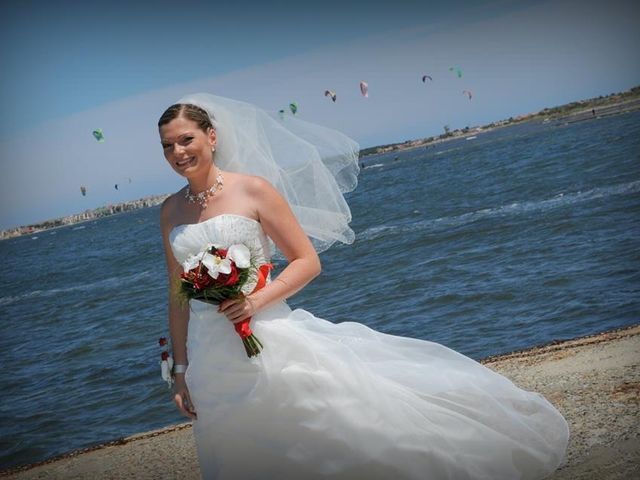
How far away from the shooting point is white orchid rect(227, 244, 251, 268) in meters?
3.80

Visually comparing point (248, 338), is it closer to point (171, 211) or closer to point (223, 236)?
point (223, 236)

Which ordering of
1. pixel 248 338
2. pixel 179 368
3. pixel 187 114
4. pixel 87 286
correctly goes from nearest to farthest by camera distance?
pixel 248 338 < pixel 187 114 < pixel 179 368 < pixel 87 286

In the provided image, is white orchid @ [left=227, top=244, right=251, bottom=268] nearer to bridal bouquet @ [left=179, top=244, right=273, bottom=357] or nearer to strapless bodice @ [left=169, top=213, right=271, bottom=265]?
bridal bouquet @ [left=179, top=244, right=273, bottom=357]

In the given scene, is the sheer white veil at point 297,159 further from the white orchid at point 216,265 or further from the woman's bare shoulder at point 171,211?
the white orchid at point 216,265

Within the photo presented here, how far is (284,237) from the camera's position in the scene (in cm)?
413

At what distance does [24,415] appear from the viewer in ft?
38.0

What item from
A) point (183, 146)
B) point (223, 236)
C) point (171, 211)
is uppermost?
point (183, 146)

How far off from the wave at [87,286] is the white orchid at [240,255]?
88.0ft

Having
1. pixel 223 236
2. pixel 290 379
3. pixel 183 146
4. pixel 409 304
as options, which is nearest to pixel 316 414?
pixel 290 379

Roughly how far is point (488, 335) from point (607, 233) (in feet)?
22.4

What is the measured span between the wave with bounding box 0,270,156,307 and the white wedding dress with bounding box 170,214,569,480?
2657cm

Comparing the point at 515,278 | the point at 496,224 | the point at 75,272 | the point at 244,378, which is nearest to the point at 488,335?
the point at 515,278

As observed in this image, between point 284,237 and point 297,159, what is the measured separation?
0.90 m

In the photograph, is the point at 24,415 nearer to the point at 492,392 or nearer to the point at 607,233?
the point at 492,392
